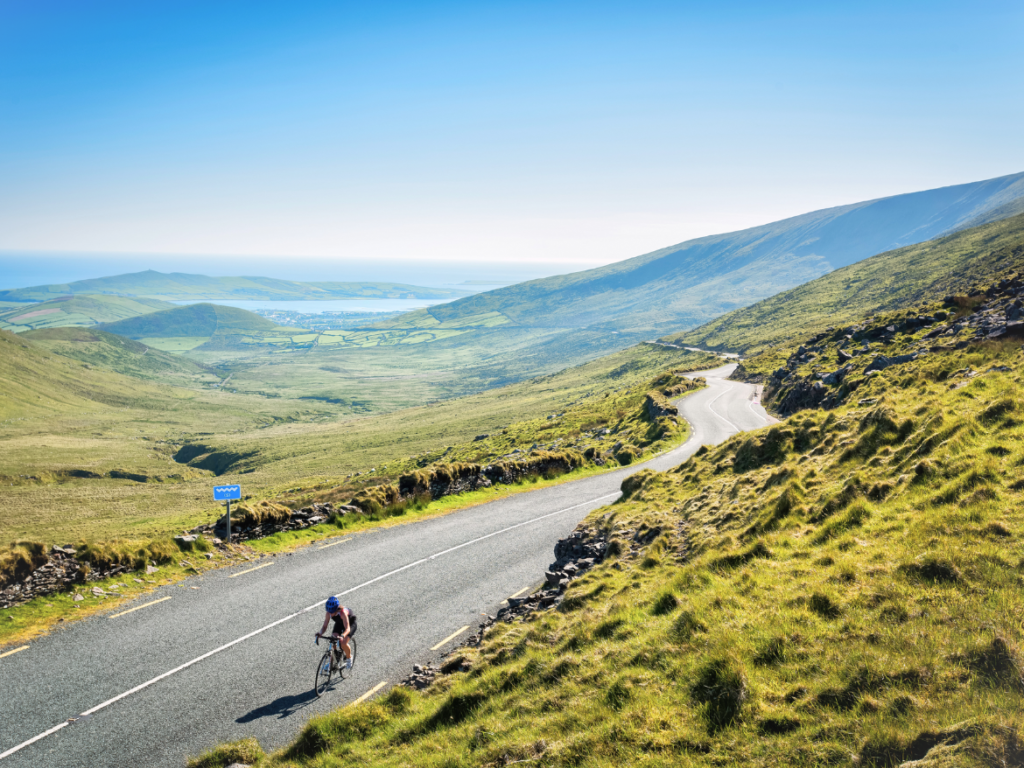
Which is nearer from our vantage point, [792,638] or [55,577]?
[792,638]

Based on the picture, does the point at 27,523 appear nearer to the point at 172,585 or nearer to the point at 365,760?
the point at 172,585

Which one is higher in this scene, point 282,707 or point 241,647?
point 241,647

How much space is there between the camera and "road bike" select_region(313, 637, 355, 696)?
13.8 meters

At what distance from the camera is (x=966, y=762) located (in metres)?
5.09

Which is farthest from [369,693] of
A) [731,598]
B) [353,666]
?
[731,598]

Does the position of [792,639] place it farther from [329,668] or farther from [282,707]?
[282,707]

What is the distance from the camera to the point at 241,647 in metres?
15.5

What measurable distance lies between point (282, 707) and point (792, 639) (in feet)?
39.4

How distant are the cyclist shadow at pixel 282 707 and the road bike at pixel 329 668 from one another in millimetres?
250

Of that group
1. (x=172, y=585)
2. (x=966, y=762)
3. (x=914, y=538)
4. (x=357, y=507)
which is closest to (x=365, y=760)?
(x=966, y=762)

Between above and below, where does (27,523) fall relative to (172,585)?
below

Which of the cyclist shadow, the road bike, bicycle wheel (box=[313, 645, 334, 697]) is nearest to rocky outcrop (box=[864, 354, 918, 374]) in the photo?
the road bike

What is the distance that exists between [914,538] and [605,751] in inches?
273

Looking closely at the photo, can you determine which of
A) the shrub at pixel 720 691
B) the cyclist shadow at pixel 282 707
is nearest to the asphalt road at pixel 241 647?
the cyclist shadow at pixel 282 707
